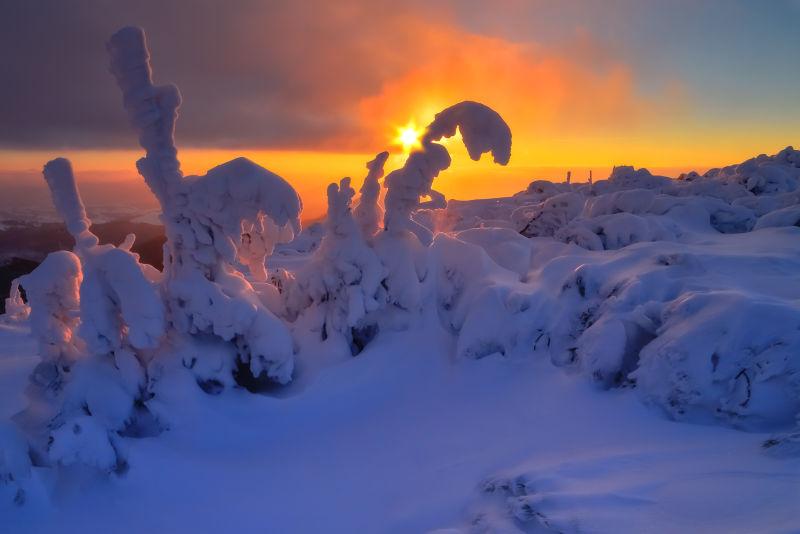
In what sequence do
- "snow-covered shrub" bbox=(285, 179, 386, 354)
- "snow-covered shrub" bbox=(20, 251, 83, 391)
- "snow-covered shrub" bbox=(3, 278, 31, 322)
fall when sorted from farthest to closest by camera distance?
"snow-covered shrub" bbox=(3, 278, 31, 322) → "snow-covered shrub" bbox=(285, 179, 386, 354) → "snow-covered shrub" bbox=(20, 251, 83, 391)

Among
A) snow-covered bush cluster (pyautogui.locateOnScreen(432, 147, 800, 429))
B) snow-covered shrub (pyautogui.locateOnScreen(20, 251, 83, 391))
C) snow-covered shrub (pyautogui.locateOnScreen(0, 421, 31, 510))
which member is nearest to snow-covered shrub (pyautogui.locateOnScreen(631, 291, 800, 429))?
snow-covered bush cluster (pyautogui.locateOnScreen(432, 147, 800, 429))

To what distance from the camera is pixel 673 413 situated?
4.71 m

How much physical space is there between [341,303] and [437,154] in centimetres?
290

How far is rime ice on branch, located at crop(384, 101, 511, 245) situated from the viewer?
6.76 meters

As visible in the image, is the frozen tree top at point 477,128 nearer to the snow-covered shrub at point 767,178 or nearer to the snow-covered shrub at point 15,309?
the snow-covered shrub at point 15,309

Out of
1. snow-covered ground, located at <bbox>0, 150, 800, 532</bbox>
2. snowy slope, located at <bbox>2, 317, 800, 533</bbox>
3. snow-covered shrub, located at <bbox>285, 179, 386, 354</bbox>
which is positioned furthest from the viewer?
snow-covered shrub, located at <bbox>285, 179, 386, 354</bbox>

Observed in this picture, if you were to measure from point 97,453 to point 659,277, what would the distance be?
7411 millimetres

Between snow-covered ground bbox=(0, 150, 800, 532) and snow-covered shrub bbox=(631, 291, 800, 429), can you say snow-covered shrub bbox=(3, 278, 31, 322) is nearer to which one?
snow-covered ground bbox=(0, 150, 800, 532)

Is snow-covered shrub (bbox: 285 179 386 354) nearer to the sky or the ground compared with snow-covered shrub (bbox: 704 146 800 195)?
nearer to the ground

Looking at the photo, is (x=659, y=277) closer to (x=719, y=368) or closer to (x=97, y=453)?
(x=719, y=368)

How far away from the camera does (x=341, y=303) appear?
7305 mm

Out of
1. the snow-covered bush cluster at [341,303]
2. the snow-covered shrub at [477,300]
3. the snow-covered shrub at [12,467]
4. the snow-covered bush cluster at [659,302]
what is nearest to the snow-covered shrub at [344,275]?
the snow-covered bush cluster at [341,303]

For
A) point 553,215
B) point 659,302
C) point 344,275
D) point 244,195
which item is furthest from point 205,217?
point 553,215

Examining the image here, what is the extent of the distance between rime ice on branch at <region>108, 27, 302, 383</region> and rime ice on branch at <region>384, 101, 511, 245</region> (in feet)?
7.11
